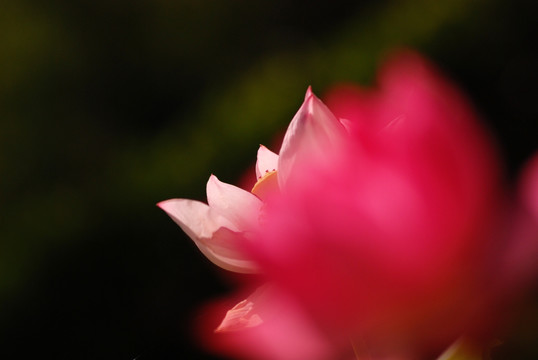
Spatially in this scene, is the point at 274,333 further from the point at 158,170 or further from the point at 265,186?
the point at 158,170

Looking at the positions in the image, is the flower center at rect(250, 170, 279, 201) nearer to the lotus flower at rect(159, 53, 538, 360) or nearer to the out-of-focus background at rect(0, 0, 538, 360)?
the lotus flower at rect(159, 53, 538, 360)

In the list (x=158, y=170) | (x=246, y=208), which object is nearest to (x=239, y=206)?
(x=246, y=208)

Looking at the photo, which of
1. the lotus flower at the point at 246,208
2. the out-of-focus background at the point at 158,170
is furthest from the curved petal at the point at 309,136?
the out-of-focus background at the point at 158,170

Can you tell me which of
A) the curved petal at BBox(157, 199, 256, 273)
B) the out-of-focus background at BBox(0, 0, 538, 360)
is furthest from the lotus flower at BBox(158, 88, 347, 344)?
the out-of-focus background at BBox(0, 0, 538, 360)

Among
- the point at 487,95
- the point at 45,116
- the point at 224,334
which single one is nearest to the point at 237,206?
the point at 224,334

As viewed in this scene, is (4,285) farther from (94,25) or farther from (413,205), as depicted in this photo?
(413,205)

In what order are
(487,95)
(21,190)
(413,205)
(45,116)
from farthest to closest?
(45,116), (21,190), (487,95), (413,205)
